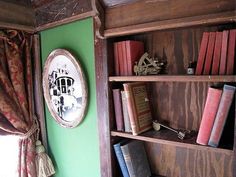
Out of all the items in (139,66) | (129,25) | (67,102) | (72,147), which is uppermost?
(129,25)

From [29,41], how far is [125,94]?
3.23 ft

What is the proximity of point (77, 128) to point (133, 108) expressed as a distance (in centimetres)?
55

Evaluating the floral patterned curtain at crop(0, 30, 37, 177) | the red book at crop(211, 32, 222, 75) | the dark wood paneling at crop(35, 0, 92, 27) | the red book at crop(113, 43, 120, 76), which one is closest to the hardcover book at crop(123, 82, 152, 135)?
the red book at crop(113, 43, 120, 76)

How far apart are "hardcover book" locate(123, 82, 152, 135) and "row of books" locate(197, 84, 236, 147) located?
1.03 feet

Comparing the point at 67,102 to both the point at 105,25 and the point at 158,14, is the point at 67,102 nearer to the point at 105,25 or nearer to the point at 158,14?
the point at 105,25

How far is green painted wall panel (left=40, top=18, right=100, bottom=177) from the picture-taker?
1405mm

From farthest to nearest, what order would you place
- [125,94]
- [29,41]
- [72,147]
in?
[29,41] → [72,147] → [125,94]

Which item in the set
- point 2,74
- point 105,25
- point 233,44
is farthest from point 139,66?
point 2,74

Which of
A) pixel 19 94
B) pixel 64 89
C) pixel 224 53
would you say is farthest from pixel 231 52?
pixel 19 94

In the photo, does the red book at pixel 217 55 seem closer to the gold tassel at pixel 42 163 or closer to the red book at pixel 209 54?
the red book at pixel 209 54

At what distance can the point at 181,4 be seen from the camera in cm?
91

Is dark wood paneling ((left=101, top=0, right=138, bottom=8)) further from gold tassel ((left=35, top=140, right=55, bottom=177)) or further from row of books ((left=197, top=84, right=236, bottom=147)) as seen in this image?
gold tassel ((left=35, top=140, right=55, bottom=177))

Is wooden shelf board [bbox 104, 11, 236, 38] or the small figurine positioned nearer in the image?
wooden shelf board [bbox 104, 11, 236, 38]

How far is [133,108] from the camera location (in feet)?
3.73
